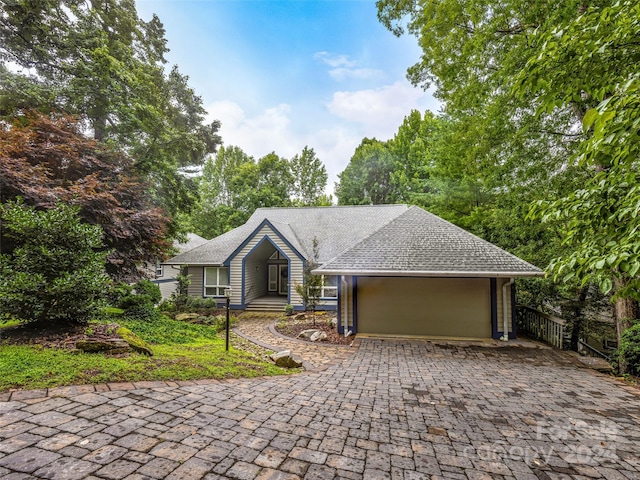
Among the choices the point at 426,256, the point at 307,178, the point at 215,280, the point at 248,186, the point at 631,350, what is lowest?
the point at 631,350

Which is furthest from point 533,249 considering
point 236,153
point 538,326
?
point 236,153

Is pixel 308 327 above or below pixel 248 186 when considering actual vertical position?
below

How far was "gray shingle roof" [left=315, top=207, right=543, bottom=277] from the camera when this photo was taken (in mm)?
7881

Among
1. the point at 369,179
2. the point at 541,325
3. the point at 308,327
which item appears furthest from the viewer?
the point at 369,179

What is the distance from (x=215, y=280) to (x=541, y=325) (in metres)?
14.1

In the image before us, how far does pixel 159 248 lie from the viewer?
10500 millimetres

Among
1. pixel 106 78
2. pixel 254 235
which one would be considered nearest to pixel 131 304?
pixel 254 235

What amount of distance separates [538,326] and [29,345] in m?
12.9

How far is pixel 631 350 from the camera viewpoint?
572cm

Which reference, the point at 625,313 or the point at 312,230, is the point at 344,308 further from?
the point at 312,230

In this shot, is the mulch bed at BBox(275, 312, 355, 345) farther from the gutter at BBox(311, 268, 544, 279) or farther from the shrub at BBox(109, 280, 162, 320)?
the shrub at BBox(109, 280, 162, 320)

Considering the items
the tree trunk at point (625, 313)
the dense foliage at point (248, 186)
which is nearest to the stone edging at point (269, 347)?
the tree trunk at point (625, 313)

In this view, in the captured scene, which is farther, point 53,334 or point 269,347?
point 269,347

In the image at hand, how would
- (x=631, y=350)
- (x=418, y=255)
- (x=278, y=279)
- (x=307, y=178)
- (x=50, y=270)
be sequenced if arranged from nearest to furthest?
(x=50, y=270), (x=631, y=350), (x=418, y=255), (x=278, y=279), (x=307, y=178)
